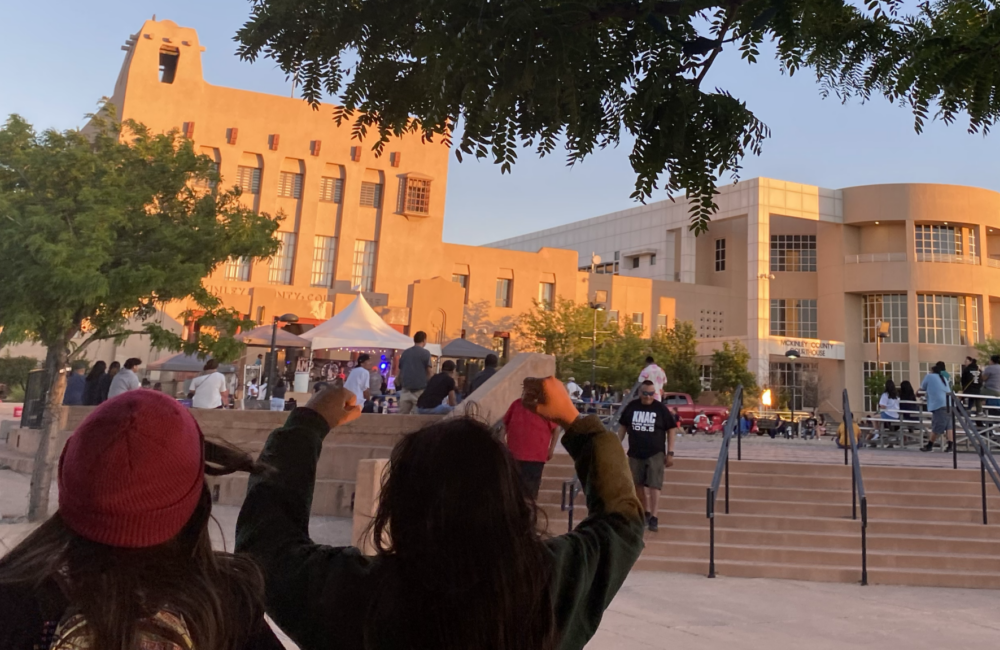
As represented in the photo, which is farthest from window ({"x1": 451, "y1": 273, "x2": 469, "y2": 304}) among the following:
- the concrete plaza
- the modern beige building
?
the concrete plaza

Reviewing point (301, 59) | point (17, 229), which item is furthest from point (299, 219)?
point (301, 59)

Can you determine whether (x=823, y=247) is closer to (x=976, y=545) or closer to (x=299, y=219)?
(x=299, y=219)

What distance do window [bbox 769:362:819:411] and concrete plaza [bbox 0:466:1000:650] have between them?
4693cm

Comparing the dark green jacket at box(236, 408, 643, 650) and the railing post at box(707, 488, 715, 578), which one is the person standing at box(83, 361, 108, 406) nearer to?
the railing post at box(707, 488, 715, 578)

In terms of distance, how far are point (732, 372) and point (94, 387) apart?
141 feet

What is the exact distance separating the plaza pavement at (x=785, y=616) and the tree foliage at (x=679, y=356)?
138 feet

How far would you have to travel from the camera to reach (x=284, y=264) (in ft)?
144

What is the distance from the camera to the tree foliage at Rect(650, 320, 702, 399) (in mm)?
51250

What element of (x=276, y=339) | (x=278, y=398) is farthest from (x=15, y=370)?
(x=278, y=398)

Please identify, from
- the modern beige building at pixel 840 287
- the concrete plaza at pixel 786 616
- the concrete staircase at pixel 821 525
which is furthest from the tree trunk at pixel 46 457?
the modern beige building at pixel 840 287

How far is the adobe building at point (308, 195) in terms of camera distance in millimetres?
41438

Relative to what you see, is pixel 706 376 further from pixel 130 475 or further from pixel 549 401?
pixel 130 475

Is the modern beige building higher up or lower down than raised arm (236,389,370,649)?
higher up

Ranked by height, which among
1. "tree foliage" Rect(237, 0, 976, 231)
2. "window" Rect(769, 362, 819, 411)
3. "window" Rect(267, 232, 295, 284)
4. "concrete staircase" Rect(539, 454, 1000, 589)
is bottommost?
"concrete staircase" Rect(539, 454, 1000, 589)
